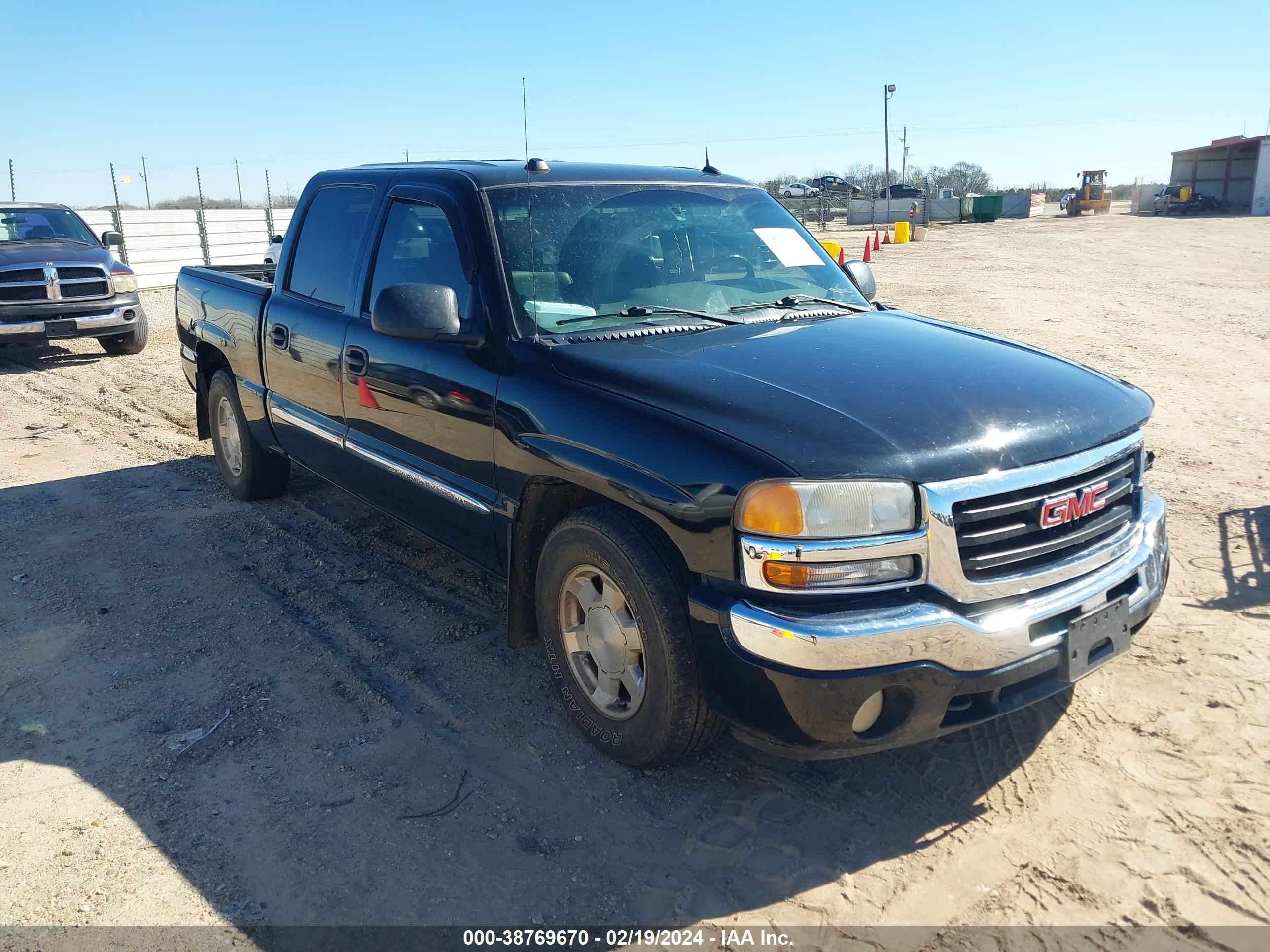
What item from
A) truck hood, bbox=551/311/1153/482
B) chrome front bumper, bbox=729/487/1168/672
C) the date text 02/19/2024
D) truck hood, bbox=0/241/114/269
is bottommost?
the date text 02/19/2024

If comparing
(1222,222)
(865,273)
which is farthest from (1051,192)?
(865,273)

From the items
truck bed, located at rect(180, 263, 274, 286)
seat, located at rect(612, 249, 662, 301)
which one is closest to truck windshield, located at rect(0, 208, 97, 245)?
truck bed, located at rect(180, 263, 274, 286)

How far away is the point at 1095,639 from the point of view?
9.22ft

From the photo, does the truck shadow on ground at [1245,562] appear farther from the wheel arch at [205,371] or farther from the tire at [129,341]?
the tire at [129,341]

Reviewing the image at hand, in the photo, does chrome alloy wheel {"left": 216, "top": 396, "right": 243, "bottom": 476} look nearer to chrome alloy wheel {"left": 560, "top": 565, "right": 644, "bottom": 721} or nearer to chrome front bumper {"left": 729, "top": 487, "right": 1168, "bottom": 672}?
chrome alloy wheel {"left": 560, "top": 565, "right": 644, "bottom": 721}

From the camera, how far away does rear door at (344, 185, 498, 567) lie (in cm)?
358

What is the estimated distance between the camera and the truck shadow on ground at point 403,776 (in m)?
2.68

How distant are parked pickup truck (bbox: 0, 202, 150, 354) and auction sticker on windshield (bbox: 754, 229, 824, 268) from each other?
9891mm

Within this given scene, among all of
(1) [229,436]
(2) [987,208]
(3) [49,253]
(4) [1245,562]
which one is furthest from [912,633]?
(2) [987,208]

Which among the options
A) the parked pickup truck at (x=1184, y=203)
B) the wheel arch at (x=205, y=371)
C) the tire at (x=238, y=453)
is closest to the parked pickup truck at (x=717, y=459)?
the tire at (x=238, y=453)

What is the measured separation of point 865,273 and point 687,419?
2203 millimetres

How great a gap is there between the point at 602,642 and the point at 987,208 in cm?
5307

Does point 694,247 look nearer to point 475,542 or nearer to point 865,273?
point 865,273

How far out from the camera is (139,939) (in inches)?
99.0
